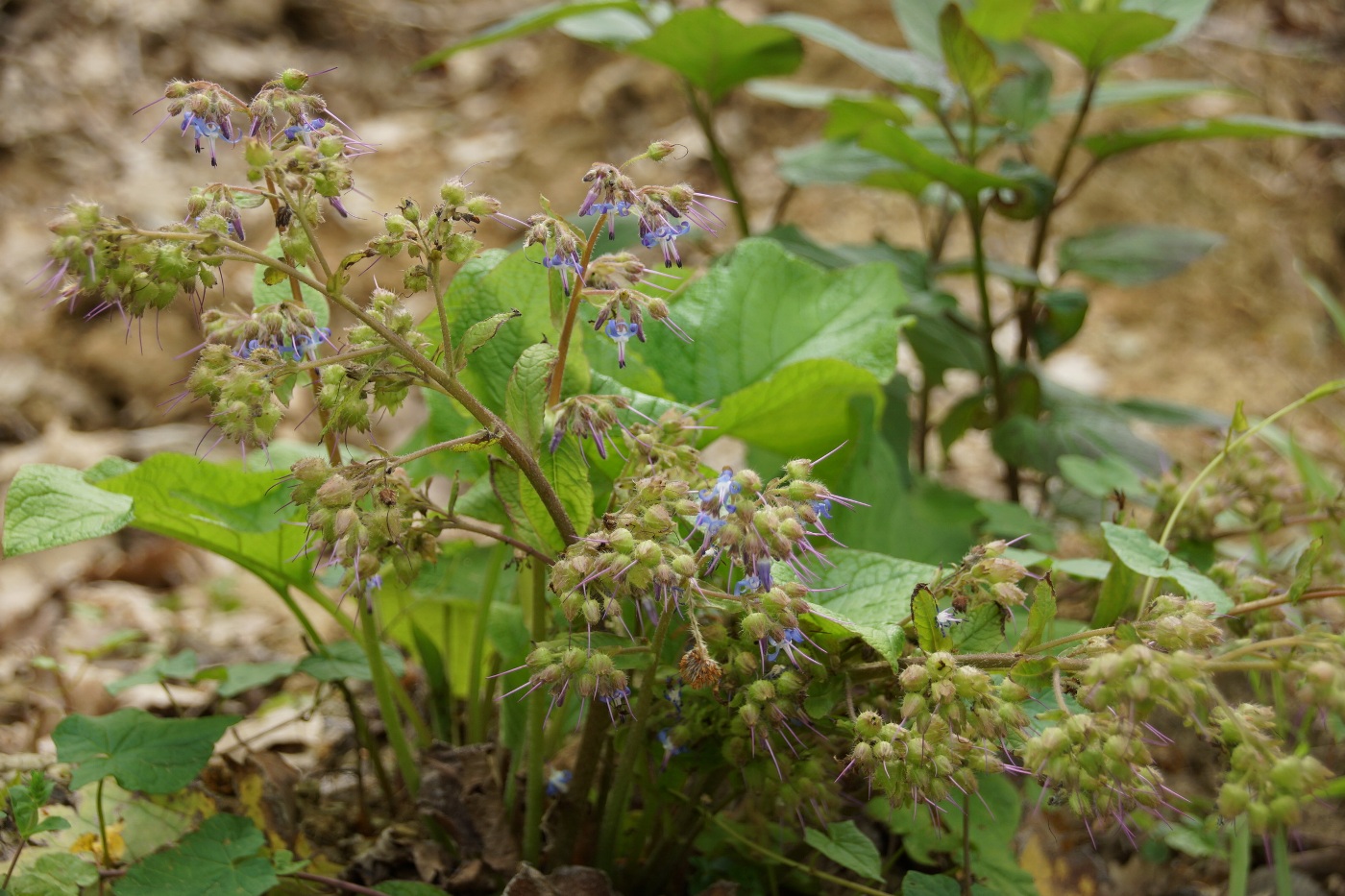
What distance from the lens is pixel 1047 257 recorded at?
3305 millimetres

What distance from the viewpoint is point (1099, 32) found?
1767mm

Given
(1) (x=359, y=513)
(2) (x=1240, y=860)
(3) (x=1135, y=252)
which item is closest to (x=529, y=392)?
(1) (x=359, y=513)

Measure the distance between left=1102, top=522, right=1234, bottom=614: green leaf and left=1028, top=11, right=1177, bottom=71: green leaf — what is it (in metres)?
1.00

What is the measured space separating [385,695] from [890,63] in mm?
1349

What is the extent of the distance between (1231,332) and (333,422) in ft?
9.30

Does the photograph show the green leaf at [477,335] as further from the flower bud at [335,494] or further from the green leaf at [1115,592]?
the green leaf at [1115,592]

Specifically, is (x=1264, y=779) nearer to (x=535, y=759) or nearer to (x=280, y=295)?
(x=535, y=759)

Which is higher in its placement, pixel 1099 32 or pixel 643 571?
pixel 1099 32

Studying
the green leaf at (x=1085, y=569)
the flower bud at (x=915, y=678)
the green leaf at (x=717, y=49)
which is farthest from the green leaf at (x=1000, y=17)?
the flower bud at (x=915, y=678)

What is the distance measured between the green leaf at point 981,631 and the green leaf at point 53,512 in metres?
0.84

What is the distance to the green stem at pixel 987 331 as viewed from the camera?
1817 mm

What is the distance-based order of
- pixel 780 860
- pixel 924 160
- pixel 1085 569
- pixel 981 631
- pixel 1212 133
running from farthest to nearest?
1. pixel 1212 133
2. pixel 924 160
3. pixel 1085 569
4. pixel 780 860
5. pixel 981 631

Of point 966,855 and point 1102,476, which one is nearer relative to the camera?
point 966,855

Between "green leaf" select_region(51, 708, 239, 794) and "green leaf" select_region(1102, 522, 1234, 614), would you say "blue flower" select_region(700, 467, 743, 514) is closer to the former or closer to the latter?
"green leaf" select_region(1102, 522, 1234, 614)
